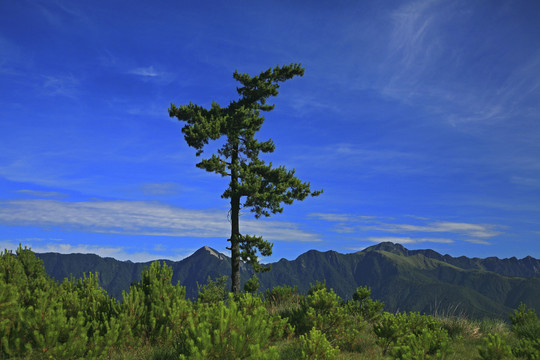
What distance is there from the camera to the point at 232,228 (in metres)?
20.9

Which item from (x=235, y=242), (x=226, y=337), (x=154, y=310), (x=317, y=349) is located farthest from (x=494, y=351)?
(x=235, y=242)

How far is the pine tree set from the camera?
66.0ft

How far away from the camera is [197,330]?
20.8ft

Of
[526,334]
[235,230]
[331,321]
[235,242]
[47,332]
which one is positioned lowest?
[526,334]

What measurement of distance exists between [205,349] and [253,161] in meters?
16.6

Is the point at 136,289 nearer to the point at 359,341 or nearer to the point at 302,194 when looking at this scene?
the point at 359,341

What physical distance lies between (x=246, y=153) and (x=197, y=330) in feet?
53.5

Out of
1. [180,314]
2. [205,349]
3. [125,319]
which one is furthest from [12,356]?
[205,349]

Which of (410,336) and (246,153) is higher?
(246,153)

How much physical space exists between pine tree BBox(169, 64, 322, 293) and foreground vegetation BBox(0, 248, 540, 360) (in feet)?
25.8

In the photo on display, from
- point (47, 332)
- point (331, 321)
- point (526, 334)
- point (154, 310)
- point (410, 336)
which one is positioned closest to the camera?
point (47, 332)

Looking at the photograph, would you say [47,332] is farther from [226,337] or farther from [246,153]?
[246,153]

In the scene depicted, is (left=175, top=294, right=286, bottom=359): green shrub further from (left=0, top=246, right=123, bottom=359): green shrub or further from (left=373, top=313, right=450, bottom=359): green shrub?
(left=373, top=313, right=450, bottom=359): green shrub

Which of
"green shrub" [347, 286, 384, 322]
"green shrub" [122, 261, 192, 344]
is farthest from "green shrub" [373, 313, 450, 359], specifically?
"green shrub" [122, 261, 192, 344]
